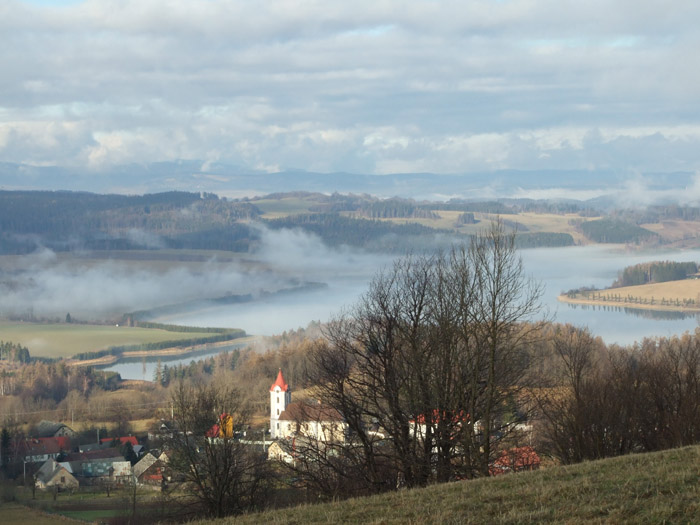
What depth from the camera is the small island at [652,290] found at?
116 meters

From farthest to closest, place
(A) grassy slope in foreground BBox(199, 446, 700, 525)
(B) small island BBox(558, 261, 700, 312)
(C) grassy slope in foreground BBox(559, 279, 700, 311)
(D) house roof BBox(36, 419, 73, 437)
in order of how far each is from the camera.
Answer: (B) small island BBox(558, 261, 700, 312) < (C) grassy slope in foreground BBox(559, 279, 700, 311) < (D) house roof BBox(36, 419, 73, 437) < (A) grassy slope in foreground BBox(199, 446, 700, 525)

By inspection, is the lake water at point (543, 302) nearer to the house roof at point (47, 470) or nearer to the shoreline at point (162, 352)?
the shoreline at point (162, 352)

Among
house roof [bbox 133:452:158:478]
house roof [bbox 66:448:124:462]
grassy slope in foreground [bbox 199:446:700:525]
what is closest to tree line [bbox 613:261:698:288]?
house roof [bbox 66:448:124:462]

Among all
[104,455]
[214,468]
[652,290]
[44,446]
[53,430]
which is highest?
[214,468]

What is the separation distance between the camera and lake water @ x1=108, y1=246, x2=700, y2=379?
91.1 m

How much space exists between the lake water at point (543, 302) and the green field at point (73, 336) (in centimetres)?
920

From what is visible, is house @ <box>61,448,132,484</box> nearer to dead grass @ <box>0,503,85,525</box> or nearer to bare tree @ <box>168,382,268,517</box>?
dead grass @ <box>0,503,85,525</box>

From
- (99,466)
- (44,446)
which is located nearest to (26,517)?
(99,466)

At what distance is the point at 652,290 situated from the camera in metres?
128

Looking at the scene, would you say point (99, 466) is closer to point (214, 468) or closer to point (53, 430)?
point (53, 430)

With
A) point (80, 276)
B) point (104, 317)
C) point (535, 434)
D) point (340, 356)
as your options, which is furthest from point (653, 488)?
point (80, 276)

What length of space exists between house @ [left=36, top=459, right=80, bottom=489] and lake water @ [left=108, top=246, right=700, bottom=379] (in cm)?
3023

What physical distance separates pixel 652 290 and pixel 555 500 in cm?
12626

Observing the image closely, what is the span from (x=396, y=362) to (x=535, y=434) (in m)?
10.9
